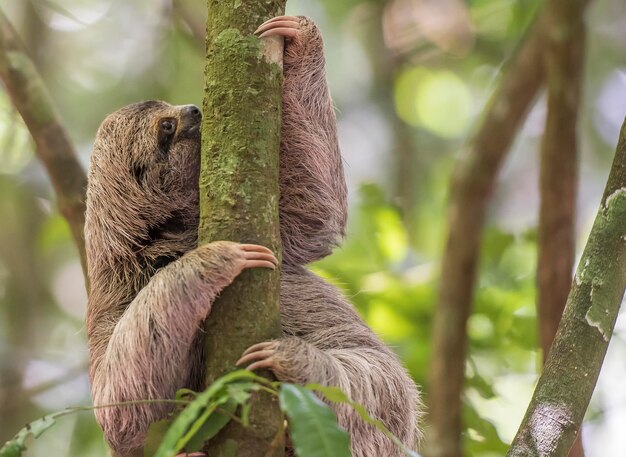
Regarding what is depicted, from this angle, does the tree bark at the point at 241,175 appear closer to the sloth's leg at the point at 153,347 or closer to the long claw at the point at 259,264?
the long claw at the point at 259,264

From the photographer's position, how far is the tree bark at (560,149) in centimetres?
705

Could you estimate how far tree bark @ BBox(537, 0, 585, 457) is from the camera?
7.05 m

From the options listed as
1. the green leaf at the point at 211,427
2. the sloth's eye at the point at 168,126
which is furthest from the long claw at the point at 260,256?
the sloth's eye at the point at 168,126

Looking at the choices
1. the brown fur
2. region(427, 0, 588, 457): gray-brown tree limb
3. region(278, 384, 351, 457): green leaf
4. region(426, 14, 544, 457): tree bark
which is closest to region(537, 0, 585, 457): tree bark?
region(427, 0, 588, 457): gray-brown tree limb

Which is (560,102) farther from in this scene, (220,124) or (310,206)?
(220,124)

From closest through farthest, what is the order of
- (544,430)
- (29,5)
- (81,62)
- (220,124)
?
(544,430), (220,124), (29,5), (81,62)

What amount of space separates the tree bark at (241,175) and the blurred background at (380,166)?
3.26 metres

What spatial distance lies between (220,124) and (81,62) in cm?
941

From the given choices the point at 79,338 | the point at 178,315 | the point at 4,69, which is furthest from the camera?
the point at 79,338

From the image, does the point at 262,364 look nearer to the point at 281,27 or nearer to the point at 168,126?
the point at 281,27

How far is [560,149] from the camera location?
728 cm

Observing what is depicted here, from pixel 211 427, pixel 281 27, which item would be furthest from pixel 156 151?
pixel 211 427

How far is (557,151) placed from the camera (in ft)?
23.9

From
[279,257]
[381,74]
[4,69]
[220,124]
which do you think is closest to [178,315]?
[279,257]
